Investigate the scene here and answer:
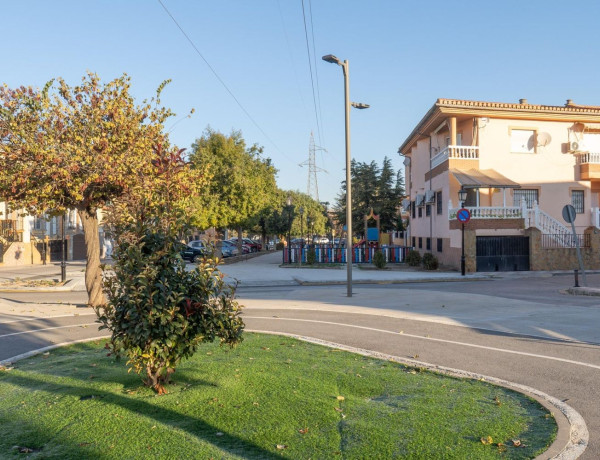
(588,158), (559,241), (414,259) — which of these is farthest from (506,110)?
(414,259)

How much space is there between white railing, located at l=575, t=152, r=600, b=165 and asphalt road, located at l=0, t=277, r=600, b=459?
15588mm

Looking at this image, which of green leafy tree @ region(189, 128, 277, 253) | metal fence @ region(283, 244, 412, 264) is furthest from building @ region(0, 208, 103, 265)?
metal fence @ region(283, 244, 412, 264)

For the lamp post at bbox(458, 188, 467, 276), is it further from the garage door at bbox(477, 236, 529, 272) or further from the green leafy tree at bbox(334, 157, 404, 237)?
the green leafy tree at bbox(334, 157, 404, 237)

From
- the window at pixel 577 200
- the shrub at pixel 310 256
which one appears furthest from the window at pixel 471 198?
the shrub at pixel 310 256

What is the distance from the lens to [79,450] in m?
4.54

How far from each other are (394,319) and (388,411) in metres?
7.62

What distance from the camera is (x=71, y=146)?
13.2 meters

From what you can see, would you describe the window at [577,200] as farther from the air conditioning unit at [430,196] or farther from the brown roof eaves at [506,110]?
the air conditioning unit at [430,196]

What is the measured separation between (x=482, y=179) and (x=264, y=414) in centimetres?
2517

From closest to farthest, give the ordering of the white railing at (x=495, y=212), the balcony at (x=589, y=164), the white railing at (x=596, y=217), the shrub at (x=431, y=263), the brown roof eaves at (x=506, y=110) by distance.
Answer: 1. the white railing at (x=495, y=212)
2. the shrub at (x=431, y=263)
3. the brown roof eaves at (x=506, y=110)
4. the white railing at (x=596, y=217)
5. the balcony at (x=589, y=164)

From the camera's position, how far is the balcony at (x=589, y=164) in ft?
101

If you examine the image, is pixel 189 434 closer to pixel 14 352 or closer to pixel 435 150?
pixel 14 352

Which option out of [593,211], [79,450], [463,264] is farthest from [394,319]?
[593,211]

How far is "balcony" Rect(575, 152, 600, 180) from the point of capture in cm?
3080
